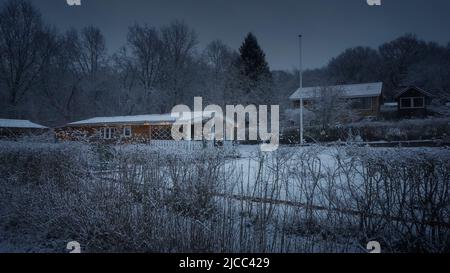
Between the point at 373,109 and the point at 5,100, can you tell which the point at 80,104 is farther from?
the point at 373,109

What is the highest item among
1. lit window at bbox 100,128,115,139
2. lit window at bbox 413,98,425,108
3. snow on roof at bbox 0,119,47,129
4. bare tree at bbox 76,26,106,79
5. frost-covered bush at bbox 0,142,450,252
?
bare tree at bbox 76,26,106,79

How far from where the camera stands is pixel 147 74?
26016 millimetres

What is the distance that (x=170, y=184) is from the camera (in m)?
3.51

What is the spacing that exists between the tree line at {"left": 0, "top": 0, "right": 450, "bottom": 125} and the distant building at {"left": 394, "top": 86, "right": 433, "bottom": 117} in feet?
3.39

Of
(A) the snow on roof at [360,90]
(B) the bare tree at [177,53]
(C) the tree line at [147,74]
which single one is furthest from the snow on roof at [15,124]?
(A) the snow on roof at [360,90]

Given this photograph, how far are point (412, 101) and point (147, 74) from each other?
23.5 metres

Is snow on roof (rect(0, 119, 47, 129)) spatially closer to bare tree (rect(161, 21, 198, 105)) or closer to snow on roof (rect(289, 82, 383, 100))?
bare tree (rect(161, 21, 198, 105))

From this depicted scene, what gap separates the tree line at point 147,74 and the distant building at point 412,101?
1.03m

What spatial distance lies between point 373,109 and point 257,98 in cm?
1094

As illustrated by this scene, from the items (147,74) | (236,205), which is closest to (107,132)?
(147,74)

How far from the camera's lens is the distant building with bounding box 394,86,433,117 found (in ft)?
69.7

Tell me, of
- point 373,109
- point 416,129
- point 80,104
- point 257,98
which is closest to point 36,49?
point 80,104

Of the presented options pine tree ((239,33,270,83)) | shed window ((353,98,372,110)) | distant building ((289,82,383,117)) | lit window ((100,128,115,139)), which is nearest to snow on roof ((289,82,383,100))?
distant building ((289,82,383,117))

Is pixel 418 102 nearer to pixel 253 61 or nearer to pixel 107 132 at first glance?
pixel 253 61
